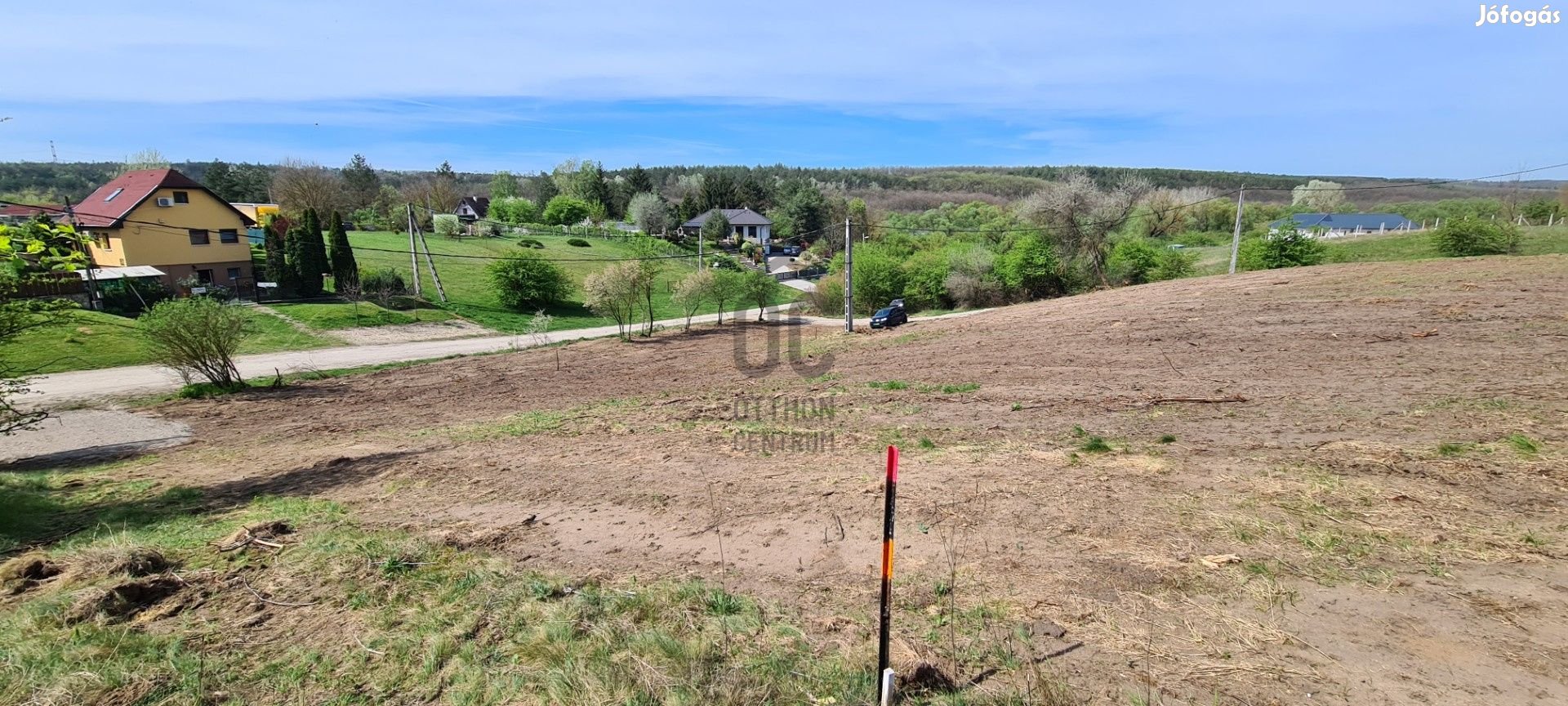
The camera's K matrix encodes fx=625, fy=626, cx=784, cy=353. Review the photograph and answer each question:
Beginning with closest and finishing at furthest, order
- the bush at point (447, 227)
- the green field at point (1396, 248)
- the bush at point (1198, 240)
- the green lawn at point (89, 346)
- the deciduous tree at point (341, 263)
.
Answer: the green lawn at point (89, 346) < the green field at point (1396, 248) < the deciduous tree at point (341, 263) < the bush at point (1198, 240) < the bush at point (447, 227)

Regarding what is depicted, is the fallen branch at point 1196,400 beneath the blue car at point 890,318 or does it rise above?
above

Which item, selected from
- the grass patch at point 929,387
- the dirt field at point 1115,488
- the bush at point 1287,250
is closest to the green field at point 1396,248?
the bush at point 1287,250

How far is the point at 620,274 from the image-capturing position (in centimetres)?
3038

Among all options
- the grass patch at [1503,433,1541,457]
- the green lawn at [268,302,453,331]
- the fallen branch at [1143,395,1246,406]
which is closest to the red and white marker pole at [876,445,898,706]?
the grass patch at [1503,433,1541,457]

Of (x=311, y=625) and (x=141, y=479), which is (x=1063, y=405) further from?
(x=141, y=479)

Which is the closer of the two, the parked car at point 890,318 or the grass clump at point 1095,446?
the grass clump at point 1095,446

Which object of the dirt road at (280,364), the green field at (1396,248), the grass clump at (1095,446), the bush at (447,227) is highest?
the bush at (447,227)

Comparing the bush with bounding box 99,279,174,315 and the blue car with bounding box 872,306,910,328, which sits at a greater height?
the bush with bounding box 99,279,174,315

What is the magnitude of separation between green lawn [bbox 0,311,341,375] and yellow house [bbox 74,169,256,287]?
802cm

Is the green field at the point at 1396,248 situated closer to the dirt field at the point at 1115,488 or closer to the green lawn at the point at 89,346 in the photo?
the dirt field at the point at 1115,488

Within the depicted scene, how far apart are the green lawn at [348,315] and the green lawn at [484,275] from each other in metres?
2.81

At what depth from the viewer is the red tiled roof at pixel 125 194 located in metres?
33.3

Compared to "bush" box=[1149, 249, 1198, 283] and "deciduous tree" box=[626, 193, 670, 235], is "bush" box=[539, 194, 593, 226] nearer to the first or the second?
"deciduous tree" box=[626, 193, 670, 235]

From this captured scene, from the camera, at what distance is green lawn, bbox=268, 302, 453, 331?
3098 centimetres
